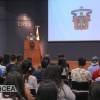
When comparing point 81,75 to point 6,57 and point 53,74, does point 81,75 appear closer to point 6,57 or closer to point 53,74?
point 53,74

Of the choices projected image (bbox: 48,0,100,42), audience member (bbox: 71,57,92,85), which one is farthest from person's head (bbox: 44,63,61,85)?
projected image (bbox: 48,0,100,42)

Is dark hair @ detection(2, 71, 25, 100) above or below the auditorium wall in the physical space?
below

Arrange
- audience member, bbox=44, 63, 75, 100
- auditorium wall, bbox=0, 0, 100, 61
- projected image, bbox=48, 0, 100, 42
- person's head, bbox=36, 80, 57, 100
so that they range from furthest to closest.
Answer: auditorium wall, bbox=0, 0, 100, 61, projected image, bbox=48, 0, 100, 42, audience member, bbox=44, 63, 75, 100, person's head, bbox=36, 80, 57, 100

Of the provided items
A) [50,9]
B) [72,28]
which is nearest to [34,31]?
[50,9]

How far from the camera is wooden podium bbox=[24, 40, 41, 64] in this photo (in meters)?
8.38

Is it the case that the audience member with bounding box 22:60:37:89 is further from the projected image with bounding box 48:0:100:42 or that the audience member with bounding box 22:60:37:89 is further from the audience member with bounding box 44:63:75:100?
the projected image with bounding box 48:0:100:42

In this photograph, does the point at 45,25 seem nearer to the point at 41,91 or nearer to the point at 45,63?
the point at 45,63

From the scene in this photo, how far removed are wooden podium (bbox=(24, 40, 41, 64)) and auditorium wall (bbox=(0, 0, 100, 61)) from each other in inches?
70.7

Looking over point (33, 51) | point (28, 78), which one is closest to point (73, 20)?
point (33, 51)

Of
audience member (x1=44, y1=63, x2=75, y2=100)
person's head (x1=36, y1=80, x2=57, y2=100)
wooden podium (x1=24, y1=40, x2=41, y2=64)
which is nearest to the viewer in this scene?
person's head (x1=36, y1=80, x2=57, y2=100)

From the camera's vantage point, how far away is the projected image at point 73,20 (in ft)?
29.6

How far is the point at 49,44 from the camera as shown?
1012 centimetres

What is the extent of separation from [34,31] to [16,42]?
1.20m

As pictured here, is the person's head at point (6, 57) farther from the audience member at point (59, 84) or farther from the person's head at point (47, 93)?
the person's head at point (47, 93)
